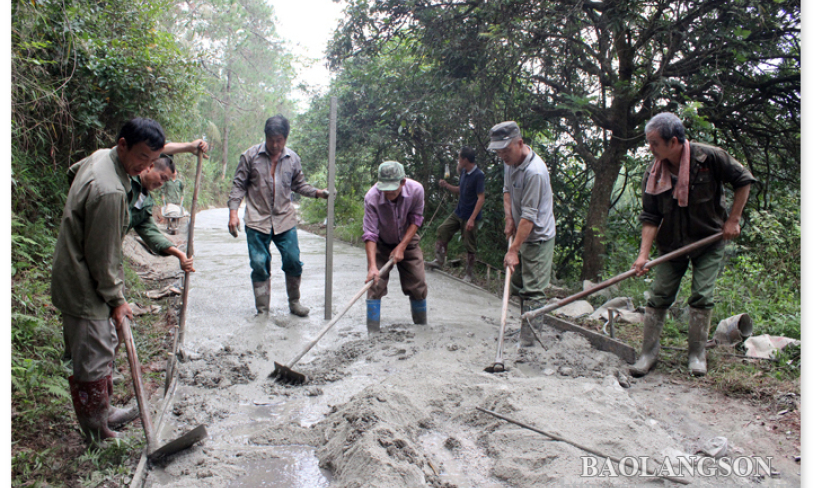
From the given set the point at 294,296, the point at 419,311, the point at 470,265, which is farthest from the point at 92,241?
the point at 470,265

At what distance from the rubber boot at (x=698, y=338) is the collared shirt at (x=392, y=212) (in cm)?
219

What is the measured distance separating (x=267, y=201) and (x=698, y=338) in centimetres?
372

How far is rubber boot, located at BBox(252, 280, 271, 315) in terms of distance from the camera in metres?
4.95

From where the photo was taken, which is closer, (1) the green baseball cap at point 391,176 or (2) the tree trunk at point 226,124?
(1) the green baseball cap at point 391,176

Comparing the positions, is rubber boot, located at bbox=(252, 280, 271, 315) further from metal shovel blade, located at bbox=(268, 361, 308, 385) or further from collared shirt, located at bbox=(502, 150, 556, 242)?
collared shirt, located at bbox=(502, 150, 556, 242)

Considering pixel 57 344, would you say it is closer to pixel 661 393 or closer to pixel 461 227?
pixel 661 393

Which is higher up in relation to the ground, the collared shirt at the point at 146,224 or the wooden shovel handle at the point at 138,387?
the collared shirt at the point at 146,224

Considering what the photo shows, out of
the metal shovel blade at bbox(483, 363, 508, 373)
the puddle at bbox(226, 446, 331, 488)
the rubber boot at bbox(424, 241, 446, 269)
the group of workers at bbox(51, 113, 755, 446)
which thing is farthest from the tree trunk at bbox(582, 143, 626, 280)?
the puddle at bbox(226, 446, 331, 488)

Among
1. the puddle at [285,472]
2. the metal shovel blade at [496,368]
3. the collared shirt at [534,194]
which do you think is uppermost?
the collared shirt at [534,194]

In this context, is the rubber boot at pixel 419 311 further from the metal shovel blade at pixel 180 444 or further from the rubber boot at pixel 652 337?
the metal shovel blade at pixel 180 444

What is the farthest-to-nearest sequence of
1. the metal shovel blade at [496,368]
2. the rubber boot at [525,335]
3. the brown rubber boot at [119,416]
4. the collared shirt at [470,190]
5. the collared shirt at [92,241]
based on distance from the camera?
the collared shirt at [470,190], the rubber boot at [525,335], the metal shovel blade at [496,368], the brown rubber boot at [119,416], the collared shirt at [92,241]

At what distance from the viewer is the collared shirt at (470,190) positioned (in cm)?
716

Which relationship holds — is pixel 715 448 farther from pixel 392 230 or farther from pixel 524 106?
pixel 524 106

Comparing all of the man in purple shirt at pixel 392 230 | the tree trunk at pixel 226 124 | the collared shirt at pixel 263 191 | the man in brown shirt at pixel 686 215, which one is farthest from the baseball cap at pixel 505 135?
the tree trunk at pixel 226 124
